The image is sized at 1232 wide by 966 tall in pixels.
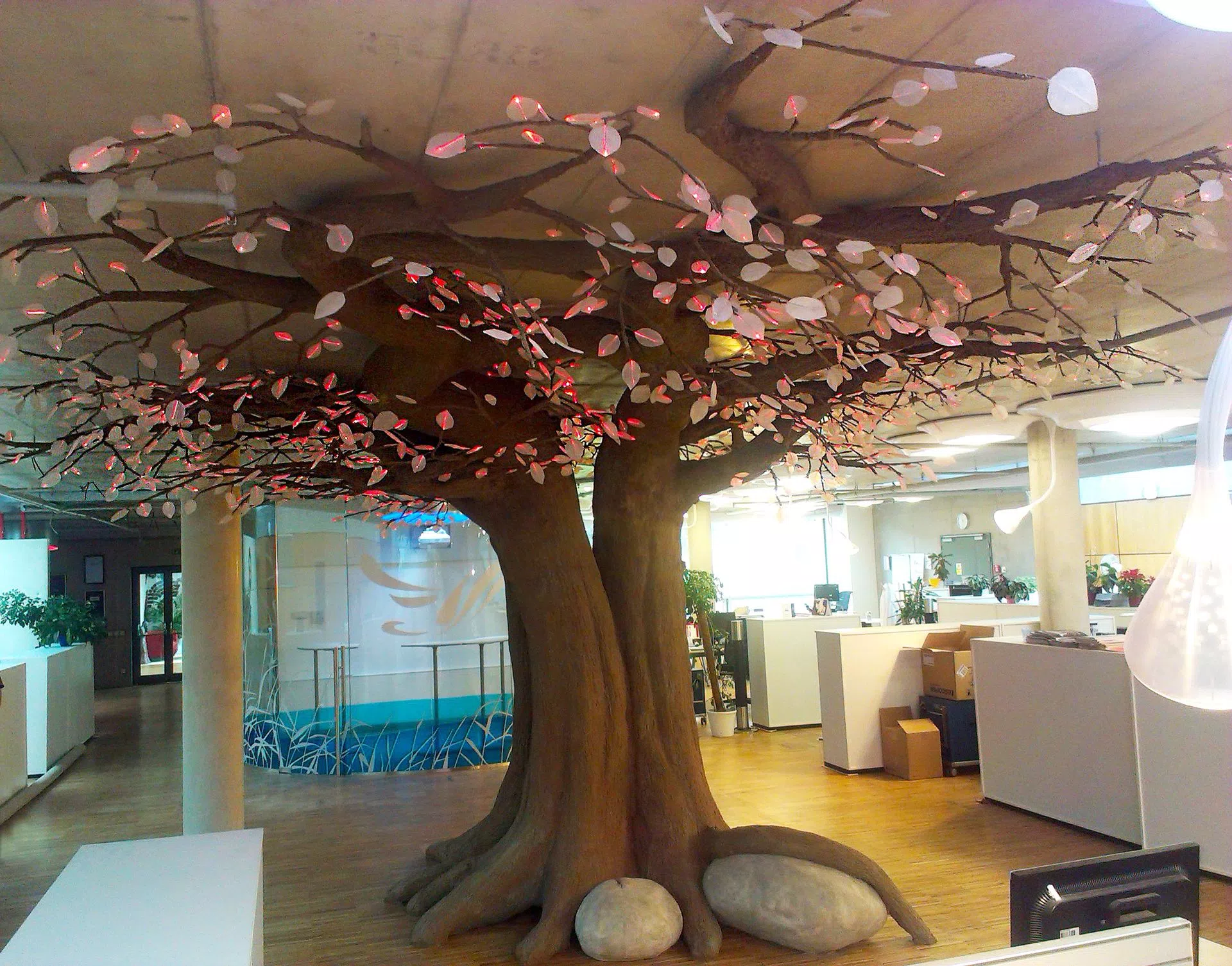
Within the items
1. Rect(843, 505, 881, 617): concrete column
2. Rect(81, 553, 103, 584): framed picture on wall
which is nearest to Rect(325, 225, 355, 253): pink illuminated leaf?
Rect(843, 505, 881, 617): concrete column

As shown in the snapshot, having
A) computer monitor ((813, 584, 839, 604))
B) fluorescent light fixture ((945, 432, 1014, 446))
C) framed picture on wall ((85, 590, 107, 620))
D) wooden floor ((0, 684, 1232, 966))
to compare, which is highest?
fluorescent light fixture ((945, 432, 1014, 446))

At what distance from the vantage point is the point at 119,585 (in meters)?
17.5

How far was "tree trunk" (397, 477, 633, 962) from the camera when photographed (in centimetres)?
437

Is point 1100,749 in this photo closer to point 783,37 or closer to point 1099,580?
point 783,37

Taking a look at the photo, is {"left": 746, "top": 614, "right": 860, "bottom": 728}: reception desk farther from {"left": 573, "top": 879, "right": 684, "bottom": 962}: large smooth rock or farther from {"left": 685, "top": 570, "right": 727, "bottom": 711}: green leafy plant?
{"left": 573, "top": 879, "right": 684, "bottom": 962}: large smooth rock

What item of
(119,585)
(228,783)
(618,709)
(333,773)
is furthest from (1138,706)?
(119,585)

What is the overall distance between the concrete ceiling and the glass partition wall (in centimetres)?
653

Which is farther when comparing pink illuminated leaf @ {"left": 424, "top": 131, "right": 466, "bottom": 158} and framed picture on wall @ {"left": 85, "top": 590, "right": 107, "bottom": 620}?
framed picture on wall @ {"left": 85, "top": 590, "right": 107, "bottom": 620}

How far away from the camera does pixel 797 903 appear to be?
4.06 meters

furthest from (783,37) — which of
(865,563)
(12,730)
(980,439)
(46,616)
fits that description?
(865,563)

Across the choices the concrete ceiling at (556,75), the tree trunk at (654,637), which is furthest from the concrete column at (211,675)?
the concrete ceiling at (556,75)

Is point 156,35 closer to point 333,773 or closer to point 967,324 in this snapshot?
point 967,324

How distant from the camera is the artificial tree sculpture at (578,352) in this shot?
2.45 meters

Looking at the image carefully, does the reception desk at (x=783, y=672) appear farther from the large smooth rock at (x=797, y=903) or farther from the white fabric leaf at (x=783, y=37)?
the white fabric leaf at (x=783, y=37)
